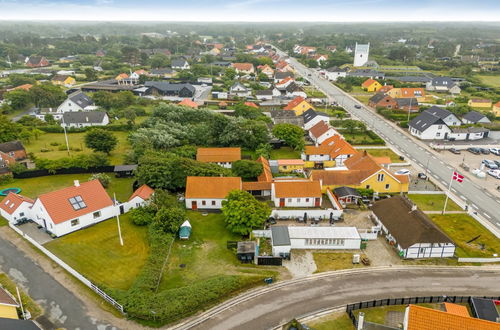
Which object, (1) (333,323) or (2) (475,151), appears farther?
(2) (475,151)

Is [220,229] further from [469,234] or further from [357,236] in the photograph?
[469,234]

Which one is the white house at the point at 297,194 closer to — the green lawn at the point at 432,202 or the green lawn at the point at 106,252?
the green lawn at the point at 432,202

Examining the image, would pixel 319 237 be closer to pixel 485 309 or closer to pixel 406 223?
pixel 406 223

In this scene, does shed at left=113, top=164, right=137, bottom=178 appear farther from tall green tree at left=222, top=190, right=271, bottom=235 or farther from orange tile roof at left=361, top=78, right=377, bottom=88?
orange tile roof at left=361, top=78, right=377, bottom=88

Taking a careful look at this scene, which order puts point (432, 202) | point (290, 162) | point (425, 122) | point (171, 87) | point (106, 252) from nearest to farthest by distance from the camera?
1. point (106, 252)
2. point (432, 202)
3. point (290, 162)
4. point (425, 122)
5. point (171, 87)

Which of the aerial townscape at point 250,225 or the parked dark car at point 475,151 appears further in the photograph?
the parked dark car at point 475,151

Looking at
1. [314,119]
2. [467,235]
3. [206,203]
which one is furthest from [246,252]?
[314,119]

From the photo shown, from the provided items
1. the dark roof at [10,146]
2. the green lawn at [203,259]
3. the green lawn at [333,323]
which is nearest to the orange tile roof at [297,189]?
the green lawn at [203,259]
